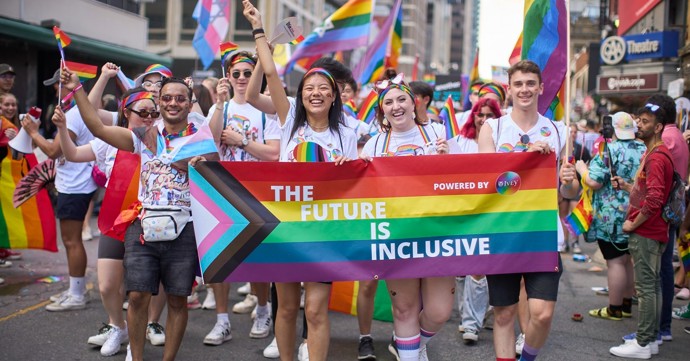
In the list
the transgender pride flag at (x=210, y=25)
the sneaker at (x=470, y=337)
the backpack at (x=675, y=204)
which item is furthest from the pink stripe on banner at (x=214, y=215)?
the transgender pride flag at (x=210, y=25)

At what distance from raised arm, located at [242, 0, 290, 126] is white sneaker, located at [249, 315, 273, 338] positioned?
6.65 ft

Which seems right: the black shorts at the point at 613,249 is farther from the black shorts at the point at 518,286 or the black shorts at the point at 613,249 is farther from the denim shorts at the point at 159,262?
the denim shorts at the point at 159,262

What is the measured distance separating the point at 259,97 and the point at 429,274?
1.74 m

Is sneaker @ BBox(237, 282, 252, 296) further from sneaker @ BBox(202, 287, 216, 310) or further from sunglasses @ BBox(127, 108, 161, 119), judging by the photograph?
sunglasses @ BBox(127, 108, 161, 119)

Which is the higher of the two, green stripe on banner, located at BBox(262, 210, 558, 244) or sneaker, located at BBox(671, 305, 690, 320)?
green stripe on banner, located at BBox(262, 210, 558, 244)

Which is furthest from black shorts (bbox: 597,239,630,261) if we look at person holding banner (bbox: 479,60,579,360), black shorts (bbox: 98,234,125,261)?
black shorts (bbox: 98,234,125,261)

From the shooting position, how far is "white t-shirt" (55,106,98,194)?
258 inches

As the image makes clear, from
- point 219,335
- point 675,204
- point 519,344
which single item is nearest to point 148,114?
point 219,335

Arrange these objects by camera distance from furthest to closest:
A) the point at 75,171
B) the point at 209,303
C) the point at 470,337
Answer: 1. the point at 209,303
2. the point at 75,171
3. the point at 470,337

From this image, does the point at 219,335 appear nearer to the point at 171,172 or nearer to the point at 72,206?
the point at 171,172

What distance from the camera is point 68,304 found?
6.57m

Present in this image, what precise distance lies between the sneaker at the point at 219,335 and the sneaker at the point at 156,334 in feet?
1.10

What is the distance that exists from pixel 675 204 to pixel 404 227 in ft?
8.35

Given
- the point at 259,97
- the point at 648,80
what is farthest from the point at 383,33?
the point at 648,80
